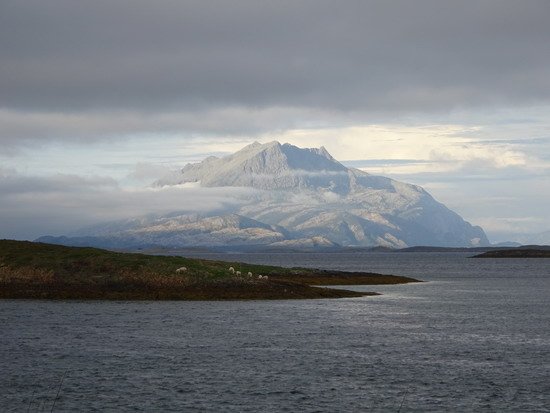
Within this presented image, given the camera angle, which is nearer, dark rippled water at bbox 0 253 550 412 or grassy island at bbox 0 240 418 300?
dark rippled water at bbox 0 253 550 412

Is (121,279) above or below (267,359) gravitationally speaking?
above

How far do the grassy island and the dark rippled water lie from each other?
967 centimetres

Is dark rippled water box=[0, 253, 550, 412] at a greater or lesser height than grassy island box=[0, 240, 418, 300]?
lesser

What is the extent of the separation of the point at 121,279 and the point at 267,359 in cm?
5939

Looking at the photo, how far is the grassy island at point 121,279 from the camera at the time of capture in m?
110

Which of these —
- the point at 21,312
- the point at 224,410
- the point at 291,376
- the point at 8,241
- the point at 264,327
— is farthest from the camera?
the point at 8,241

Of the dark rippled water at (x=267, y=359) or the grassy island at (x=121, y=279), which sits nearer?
the dark rippled water at (x=267, y=359)

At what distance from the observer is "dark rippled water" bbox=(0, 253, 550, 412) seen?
45.2 m

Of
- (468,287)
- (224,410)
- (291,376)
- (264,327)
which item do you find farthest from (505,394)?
(468,287)

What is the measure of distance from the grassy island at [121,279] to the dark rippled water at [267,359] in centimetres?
967

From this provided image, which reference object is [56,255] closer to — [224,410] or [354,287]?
[354,287]

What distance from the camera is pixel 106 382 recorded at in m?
49.9

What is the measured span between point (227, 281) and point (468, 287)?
2629 inches

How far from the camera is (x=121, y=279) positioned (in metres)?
115
